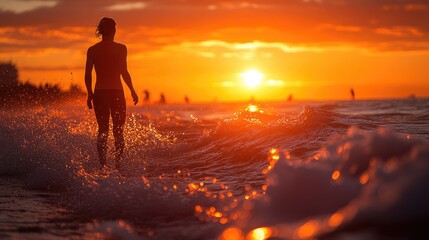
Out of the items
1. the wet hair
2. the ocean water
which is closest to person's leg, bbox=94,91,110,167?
the ocean water

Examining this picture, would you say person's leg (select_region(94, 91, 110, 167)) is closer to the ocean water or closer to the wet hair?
the ocean water

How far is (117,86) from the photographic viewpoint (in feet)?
26.9

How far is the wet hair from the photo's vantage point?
805 centimetres

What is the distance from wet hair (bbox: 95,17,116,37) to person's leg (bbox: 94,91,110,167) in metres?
0.97

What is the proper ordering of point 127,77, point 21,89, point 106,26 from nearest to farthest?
point 106,26 < point 127,77 < point 21,89

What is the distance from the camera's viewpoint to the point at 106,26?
809 cm

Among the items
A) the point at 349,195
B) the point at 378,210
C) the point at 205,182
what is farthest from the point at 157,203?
the point at 378,210

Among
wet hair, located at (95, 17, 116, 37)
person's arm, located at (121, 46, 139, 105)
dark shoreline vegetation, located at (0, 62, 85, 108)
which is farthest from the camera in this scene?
dark shoreline vegetation, located at (0, 62, 85, 108)

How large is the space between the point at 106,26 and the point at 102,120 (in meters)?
1.49

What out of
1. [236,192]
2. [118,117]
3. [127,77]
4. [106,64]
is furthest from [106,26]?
[236,192]

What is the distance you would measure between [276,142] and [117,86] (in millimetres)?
3059

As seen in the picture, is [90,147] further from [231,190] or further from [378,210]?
[378,210]

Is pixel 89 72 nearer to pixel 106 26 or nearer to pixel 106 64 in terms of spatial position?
pixel 106 64

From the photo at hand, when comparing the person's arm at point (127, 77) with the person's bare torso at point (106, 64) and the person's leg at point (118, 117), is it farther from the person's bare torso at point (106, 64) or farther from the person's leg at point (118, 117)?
the person's leg at point (118, 117)
